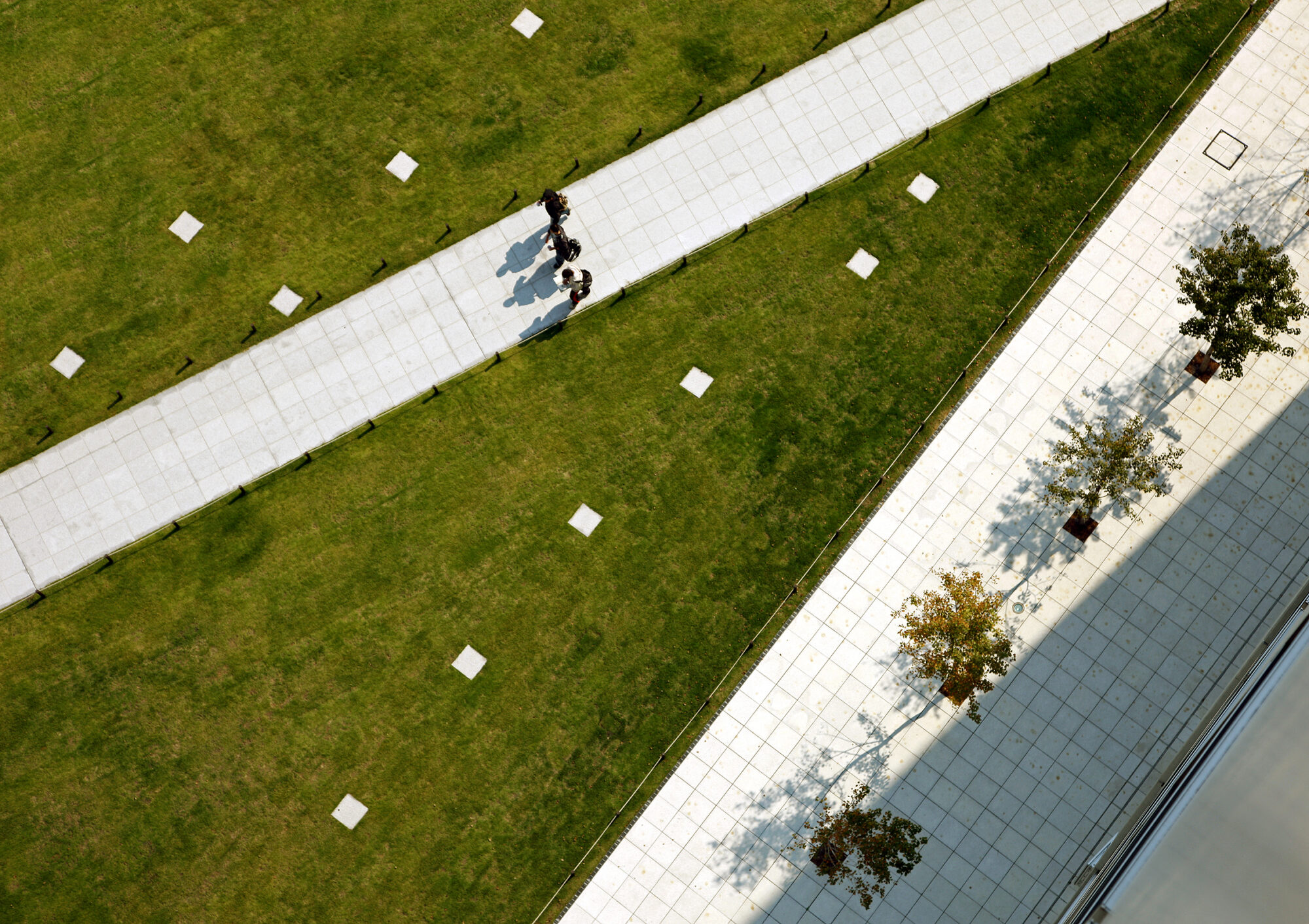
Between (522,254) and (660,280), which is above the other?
(660,280)

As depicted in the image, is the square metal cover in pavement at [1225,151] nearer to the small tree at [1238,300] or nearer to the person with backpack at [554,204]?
the small tree at [1238,300]

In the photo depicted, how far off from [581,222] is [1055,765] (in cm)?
2370

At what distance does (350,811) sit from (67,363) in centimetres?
1771

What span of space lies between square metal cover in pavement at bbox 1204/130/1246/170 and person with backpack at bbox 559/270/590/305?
72.9 feet

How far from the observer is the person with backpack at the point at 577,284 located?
3141cm

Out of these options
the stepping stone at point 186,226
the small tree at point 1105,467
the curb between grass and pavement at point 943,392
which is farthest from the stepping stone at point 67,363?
the small tree at point 1105,467

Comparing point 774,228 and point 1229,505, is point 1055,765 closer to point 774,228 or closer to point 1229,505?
point 1229,505

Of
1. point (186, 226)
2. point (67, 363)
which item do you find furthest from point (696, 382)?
point (67, 363)

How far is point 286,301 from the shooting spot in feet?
106

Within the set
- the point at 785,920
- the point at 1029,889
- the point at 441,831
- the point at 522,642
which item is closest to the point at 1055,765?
the point at 1029,889

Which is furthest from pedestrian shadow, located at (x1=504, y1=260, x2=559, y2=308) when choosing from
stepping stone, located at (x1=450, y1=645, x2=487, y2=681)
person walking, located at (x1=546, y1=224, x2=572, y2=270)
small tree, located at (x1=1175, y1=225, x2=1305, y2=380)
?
small tree, located at (x1=1175, y1=225, x2=1305, y2=380)

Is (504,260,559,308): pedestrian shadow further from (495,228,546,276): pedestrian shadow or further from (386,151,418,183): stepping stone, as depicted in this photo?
(386,151,418,183): stepping stone

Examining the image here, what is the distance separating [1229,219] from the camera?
33.2 meters

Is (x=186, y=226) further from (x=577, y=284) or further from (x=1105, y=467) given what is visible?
(x=1105, y=467)
